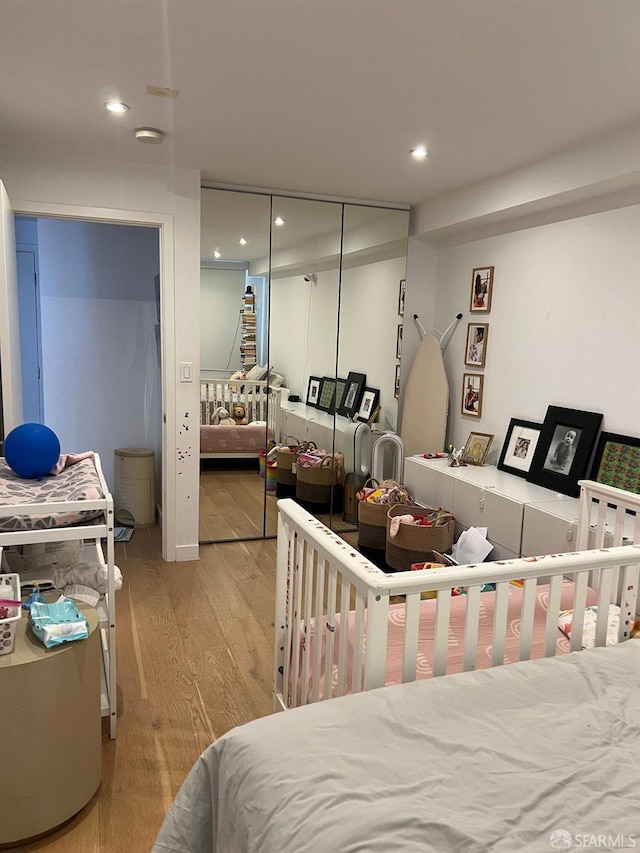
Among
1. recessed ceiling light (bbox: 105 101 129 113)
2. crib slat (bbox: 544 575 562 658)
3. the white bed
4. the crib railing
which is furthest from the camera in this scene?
recessed ceiling light (bbox: 105 101 129 113)

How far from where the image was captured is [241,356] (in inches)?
168

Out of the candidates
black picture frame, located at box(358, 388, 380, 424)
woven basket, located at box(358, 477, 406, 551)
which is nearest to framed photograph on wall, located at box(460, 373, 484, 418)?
black picture frame, located at box(358, 388, 380, 424)

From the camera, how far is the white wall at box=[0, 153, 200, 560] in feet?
11.3

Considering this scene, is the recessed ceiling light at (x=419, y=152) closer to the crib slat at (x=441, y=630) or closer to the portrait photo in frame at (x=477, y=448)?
the portrait photo in frame at (x=477, y=448)

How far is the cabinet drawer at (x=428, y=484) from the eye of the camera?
3.88m

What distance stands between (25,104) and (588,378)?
3.00m

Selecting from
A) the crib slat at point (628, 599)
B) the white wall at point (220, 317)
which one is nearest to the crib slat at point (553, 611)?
the crib slat at point (628, 599)

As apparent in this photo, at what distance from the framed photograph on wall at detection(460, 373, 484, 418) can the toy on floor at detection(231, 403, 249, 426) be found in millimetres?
1519

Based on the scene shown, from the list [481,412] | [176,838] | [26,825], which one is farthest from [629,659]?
[481,412]

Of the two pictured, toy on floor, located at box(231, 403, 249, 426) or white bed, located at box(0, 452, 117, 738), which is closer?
white bed, located at box(0, 452, 117, 738)

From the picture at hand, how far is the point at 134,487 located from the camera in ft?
15.0

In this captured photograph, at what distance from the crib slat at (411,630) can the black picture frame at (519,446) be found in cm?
238

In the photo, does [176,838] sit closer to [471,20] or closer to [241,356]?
[471,20]

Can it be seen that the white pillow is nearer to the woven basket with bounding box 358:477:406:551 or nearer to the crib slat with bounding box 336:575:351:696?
the woven basket with bounding box 358:477:406:551
